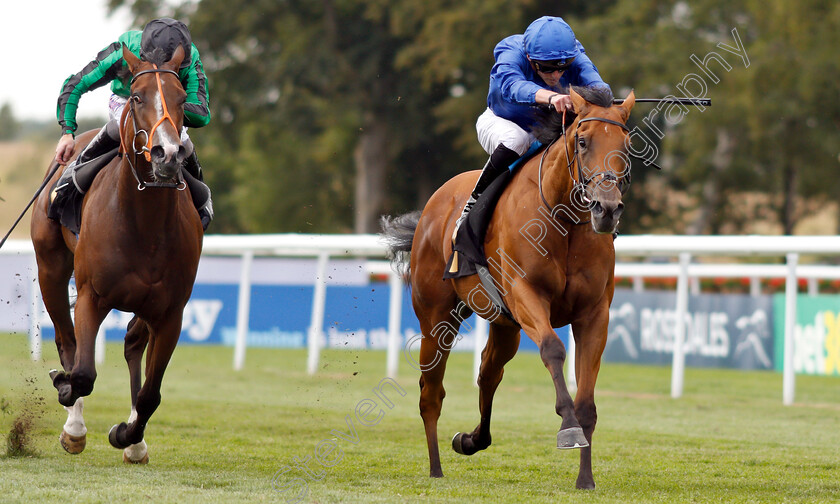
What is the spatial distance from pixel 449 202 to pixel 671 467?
75.3 inches

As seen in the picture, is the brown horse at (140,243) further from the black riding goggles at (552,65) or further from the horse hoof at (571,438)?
the horse hoof at (571,438)

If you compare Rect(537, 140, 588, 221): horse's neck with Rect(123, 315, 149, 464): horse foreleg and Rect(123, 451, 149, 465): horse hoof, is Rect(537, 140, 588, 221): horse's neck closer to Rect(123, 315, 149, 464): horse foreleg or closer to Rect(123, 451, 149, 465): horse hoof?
Rect(123, 451, 149, 465): horse hoof

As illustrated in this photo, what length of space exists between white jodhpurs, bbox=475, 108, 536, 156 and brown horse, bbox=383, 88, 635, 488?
17cm

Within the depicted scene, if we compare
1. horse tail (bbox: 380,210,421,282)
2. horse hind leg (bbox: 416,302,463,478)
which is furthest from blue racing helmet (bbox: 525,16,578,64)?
horse tail (bbox: 380,210,421,282)

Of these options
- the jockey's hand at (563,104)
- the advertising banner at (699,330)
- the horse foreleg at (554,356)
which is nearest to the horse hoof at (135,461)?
the horse foreleg at (554,356)

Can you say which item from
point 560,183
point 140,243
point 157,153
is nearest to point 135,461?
point 140,243

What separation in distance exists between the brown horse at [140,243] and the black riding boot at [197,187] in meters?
0.19

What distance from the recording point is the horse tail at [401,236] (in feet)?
21.8

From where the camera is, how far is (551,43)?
545 cm

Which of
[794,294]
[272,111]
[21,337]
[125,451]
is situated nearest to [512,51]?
[125,451]

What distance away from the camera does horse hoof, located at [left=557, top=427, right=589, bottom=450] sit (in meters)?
4.49

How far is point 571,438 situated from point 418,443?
274 cm

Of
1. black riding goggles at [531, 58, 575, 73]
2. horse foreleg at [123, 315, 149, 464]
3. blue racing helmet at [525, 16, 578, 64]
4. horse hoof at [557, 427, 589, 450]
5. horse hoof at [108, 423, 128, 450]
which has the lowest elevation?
horse hoof at [108, 423, 128, 450]

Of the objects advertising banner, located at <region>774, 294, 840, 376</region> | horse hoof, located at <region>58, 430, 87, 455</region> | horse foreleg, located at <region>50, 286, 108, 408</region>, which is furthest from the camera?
advertising banner, located at <region>774, 294, 840, 376</region>
